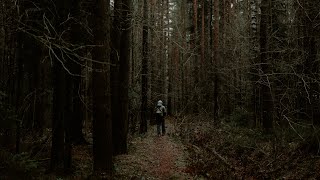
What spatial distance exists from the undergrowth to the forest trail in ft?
1.58

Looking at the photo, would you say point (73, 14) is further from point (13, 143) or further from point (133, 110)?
point (133, 110)

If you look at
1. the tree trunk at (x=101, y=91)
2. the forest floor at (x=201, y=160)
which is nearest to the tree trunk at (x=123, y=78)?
the forest floor at (x=201, y=160)

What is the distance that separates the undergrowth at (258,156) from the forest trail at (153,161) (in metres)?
0.48

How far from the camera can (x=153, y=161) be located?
12.6 metres

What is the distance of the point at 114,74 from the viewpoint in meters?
12.4

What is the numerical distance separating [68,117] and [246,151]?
259 inches

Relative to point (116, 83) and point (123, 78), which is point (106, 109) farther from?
point (123, 78)

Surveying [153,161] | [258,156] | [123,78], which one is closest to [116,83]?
[123,78]

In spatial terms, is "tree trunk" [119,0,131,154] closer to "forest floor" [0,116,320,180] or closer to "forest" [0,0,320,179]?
"forest" [0,0,320,179]

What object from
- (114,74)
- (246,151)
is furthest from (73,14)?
(246,151)

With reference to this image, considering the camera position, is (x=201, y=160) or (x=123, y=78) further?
(x=123, y=78)

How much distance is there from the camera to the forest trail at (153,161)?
10.4m

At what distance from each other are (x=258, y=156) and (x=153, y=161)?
3.58m

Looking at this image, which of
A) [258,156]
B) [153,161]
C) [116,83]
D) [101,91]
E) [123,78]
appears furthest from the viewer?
[123,78]
